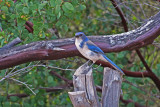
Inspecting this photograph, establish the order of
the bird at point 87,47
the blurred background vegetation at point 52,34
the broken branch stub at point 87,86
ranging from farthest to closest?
the blurred background vegetation at point 52,34 < the bird at point 87,47 < the broken branch stub at point 87,86

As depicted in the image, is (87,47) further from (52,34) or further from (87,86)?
(52,34)

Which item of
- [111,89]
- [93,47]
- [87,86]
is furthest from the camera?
[93,47]

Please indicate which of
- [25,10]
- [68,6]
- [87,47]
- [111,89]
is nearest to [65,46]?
[87,47]

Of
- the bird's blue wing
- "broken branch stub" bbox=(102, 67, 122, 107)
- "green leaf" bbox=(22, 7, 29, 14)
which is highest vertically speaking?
"green leaf" bbox=(22, 7, 29, 14)

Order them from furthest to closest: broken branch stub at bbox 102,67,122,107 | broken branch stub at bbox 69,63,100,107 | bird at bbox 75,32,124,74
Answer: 1. bird at bbox 75,32,124,74
2. broken branch stub at bbox 102,67,122,107
3. broken branch stub at bbox 69,63,100,107

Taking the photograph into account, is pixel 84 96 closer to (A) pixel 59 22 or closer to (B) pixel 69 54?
(B) pixel 69 54

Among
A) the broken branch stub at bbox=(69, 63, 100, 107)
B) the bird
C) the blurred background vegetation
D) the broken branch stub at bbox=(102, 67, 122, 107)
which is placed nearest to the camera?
the broken branch stub at bbox=(69, 63, 100, 107)

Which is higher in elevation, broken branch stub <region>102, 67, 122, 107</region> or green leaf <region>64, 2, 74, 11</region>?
green leaf <region>64, 2, 74, 11</region>

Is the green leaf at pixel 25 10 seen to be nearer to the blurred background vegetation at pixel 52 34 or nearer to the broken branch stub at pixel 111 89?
the blurred background vegetation at pixel 52 34

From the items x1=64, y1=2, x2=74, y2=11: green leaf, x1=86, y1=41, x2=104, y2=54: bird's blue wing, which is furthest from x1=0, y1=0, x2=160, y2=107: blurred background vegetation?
x1=86, y1=41, x2=104, y2=54: bird's blue wing

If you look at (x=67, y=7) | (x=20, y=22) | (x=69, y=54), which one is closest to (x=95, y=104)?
(x=69, y=54)

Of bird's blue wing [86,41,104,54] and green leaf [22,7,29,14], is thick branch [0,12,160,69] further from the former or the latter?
green leaf [22,7,29,14]

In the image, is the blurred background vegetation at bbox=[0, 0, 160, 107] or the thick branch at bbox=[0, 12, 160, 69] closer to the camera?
the thick branch at bbox=[0, 12, 160, 69]

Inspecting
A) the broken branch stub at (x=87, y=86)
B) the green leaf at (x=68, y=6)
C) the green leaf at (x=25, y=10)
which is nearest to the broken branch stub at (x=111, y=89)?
the broken branch stub at (x=87, y=86)
